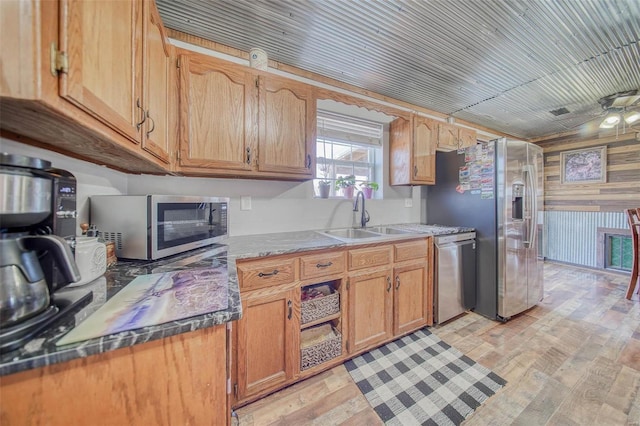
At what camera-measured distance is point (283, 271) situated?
1.41 meters

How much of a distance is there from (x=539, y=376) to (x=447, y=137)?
2.35 metres

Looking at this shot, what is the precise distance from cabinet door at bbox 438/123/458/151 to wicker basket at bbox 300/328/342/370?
2382 mm

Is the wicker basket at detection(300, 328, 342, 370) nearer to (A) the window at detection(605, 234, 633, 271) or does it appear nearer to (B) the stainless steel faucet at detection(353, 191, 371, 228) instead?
(B) the stainless steel faucet at detection(353, 191, 371, 228)

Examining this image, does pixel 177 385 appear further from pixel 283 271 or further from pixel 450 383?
pixel 450 383

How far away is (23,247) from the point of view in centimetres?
56

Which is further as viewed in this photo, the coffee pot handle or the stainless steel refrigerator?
the stainless steel refrigerator

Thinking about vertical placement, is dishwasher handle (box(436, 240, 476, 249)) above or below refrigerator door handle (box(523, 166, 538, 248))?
below

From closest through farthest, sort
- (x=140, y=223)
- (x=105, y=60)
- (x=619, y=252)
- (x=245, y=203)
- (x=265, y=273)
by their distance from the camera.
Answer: (x=105, y=60) → (x=140, y=223) → (x=265, y=273) → (x=245, y=203) → (x=619, y=252)

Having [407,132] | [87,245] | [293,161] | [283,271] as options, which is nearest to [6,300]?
[87,245]

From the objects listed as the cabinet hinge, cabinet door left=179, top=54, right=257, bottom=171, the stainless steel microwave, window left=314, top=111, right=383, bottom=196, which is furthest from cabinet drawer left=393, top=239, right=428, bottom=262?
the cabinet hinge

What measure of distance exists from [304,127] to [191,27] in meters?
1.09

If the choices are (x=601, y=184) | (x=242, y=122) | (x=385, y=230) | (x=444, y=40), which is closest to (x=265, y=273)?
(x=242, y=122)

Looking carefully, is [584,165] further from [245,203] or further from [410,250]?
[245,203]

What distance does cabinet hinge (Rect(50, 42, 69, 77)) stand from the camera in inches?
21.1
